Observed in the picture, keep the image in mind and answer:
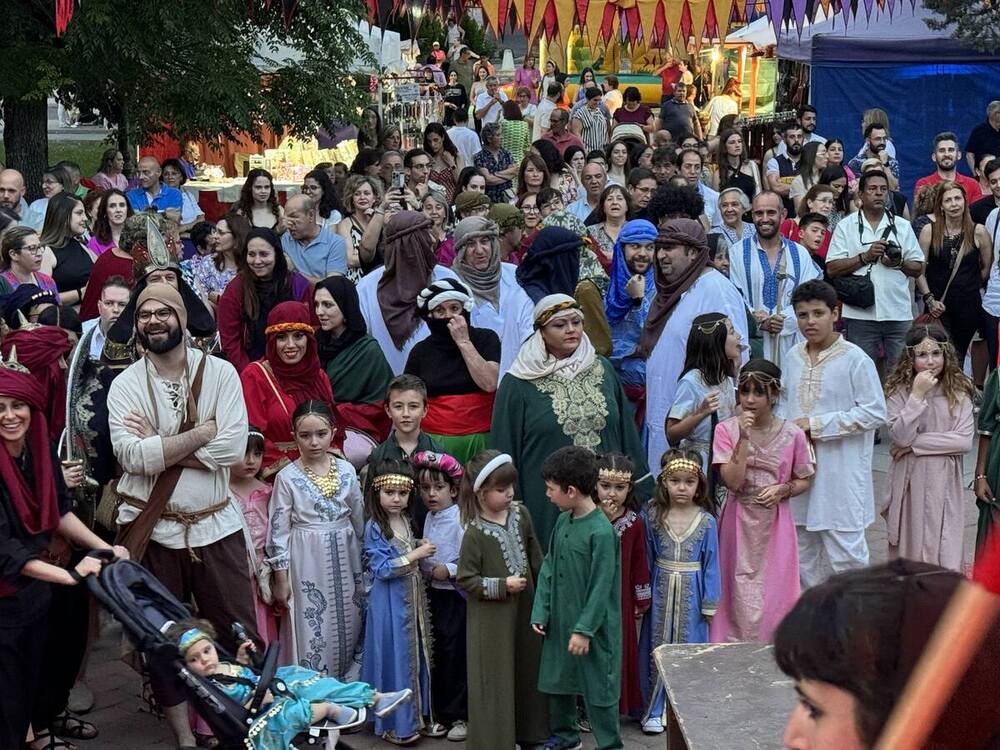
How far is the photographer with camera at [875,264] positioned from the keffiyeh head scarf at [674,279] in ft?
8.93

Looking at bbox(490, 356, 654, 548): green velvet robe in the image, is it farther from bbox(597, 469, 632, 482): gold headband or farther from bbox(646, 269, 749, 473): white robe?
bbox(646, 269, 749, 473): white robe

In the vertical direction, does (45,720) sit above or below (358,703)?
below

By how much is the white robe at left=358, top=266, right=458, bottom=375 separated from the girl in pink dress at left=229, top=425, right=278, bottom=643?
1261 mm

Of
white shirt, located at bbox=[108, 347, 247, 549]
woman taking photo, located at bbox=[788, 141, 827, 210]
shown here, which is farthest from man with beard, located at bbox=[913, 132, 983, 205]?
white shirt, located at bbox=[108, 347, 247, 549]

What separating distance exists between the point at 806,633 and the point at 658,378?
16.4 ft

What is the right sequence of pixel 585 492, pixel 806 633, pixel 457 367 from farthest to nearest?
pixel 457 367 < pixel 585 492 < pixel 806 633

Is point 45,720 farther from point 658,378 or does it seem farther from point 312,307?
point 658,378

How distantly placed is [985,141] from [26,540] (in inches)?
438

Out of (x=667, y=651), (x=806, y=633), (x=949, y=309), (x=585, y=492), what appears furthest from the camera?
(x=949, y=309)

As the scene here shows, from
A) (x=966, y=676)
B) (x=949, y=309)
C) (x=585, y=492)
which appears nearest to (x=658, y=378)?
(x=585, y=492)

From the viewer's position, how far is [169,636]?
4652mm

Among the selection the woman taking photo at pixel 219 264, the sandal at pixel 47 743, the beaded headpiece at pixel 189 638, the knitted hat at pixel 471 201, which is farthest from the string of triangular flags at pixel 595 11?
the beaded headpiece at pixel 189 638

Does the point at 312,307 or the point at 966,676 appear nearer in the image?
the point at 966,676

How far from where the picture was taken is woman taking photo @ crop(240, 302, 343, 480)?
246 inches
